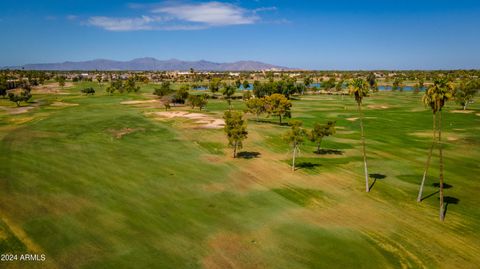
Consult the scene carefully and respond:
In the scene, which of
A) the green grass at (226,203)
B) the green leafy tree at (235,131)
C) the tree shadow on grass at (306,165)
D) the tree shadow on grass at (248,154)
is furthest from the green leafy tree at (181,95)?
the tree shadow on grass at (306,165)

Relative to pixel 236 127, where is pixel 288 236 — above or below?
below

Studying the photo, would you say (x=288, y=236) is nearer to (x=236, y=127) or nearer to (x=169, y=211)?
(x=169, y=211)

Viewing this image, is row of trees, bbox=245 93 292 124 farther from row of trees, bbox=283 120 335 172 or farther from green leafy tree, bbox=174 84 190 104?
green leafy tree, bbox=174 84 190 104

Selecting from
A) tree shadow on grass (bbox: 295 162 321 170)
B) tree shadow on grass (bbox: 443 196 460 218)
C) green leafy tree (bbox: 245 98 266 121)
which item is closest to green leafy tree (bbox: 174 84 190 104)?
green leafy tree (bbox: 245 98 266 121)

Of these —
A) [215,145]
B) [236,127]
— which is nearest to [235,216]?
[236,127]

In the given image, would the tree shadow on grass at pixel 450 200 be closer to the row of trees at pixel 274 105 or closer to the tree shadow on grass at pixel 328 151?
the tree shadow on grass at pixel 328 151

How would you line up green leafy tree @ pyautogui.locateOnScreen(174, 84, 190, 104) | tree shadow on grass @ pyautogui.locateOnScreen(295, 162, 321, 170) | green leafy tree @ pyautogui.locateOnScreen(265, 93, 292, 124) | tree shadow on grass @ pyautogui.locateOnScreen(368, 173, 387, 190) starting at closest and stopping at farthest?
tree shadow on grass @ pyautogui.locateOnScreen(368, 173, 387, 190) < tree shadow on grass @ pyautogui.locateOnScreen(295, 162, 321, 170) < green leafy tree @ pyautogui.locateOnScreen(265, 93, 292, 124) < green leafy tree @ pyautogui.locateOnScreen(174, 84, 190, 104)
